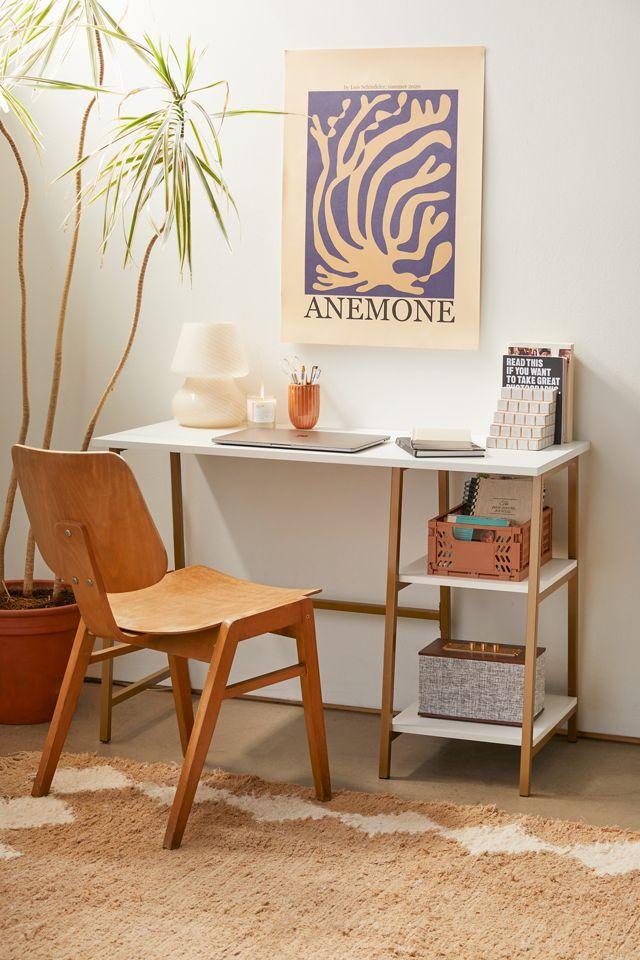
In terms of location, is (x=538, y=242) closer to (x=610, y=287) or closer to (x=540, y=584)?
(x=610, y=287)

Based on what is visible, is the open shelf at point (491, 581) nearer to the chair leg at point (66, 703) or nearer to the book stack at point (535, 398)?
the book stack at point (535, 398)

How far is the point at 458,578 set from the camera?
9.82ft

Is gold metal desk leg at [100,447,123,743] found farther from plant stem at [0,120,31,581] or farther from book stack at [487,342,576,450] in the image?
book stack at [487,342,576,450]

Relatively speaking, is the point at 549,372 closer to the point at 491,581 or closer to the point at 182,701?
the point at 491,581

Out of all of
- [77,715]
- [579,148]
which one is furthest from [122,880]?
[579,148]

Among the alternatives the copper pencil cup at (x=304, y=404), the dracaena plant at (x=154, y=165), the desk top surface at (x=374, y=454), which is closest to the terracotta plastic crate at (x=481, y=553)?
the desk top surface at (x=374, y=454)

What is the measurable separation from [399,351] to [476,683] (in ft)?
3.09

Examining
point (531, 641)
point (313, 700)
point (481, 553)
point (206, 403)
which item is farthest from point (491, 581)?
point (206, 403)

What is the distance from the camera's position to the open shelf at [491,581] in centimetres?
293

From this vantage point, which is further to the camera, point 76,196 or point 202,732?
point 76,196

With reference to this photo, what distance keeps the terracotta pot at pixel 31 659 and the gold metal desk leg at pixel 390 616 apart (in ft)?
3.07

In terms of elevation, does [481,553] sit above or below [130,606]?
above

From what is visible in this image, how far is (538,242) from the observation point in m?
3.25

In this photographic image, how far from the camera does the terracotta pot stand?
3398mm
